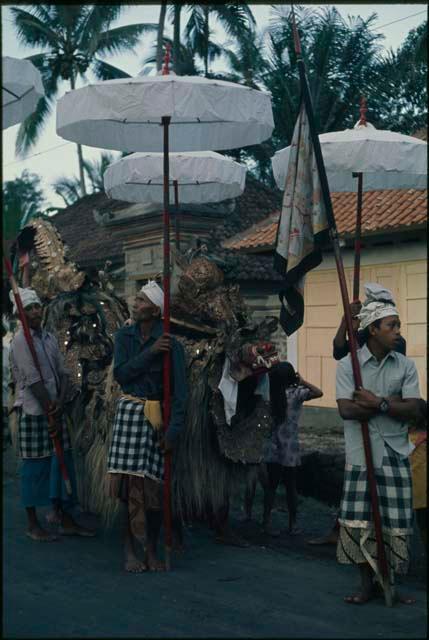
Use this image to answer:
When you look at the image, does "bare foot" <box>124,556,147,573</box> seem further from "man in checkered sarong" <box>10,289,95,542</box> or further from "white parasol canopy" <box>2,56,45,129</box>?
"white parasol canopy" <box>2,56,45,129</box>

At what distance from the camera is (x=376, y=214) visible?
1347cm

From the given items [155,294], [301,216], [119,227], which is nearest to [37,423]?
[155,294]

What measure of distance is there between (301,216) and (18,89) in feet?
7.58

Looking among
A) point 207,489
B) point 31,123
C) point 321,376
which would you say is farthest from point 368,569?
point 31,123

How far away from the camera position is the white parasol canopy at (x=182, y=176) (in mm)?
8102

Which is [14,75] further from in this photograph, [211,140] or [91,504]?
[91,504]

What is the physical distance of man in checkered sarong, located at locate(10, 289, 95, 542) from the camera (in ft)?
21.0

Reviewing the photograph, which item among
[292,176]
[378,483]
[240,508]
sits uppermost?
[292,176]

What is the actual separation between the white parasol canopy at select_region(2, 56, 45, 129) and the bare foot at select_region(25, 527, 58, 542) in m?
2.74

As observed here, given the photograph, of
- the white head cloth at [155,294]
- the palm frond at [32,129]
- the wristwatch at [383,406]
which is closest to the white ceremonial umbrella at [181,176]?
the white head cloth at [155,294]

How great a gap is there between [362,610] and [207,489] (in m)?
1.68

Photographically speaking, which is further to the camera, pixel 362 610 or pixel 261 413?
pixel 261 413

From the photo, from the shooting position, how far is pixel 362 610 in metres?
4.62

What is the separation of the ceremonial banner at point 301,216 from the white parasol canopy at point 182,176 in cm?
290
